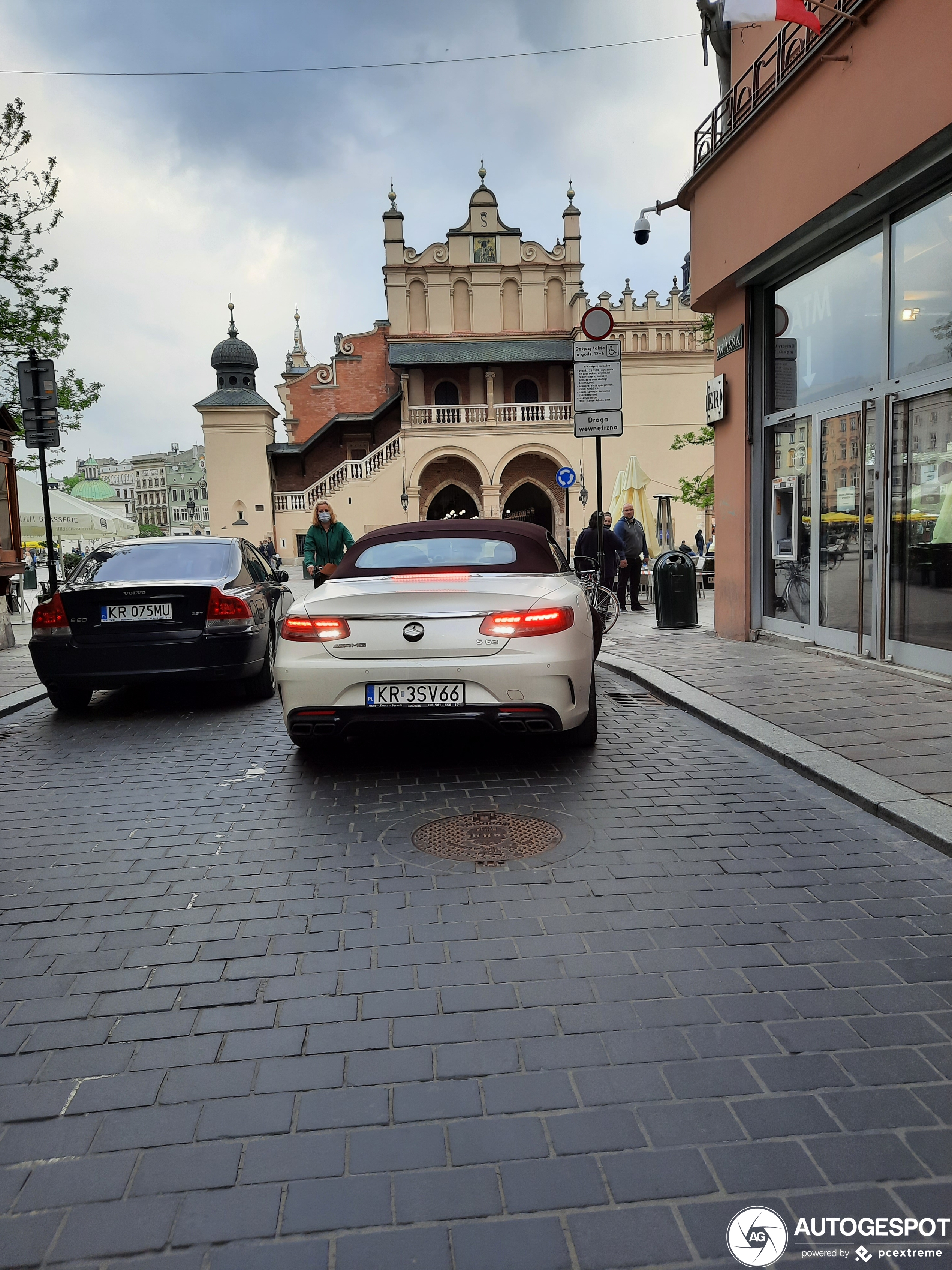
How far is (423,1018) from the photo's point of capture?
266 cm

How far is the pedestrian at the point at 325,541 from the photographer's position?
1169cm

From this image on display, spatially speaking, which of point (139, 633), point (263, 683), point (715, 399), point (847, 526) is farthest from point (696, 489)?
point (139, 633)

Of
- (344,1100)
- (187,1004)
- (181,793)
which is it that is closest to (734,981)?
(344,1100)

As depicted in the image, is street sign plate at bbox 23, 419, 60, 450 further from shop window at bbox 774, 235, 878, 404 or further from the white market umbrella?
shop window at bbox 774, 235, 878, 404

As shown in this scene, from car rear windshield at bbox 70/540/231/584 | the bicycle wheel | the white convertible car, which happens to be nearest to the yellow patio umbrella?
the bicycle wheel

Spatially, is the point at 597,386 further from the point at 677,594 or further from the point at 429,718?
the point at 429,718

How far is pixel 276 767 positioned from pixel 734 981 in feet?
11.6

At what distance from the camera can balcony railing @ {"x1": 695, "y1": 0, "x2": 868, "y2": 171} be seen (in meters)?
7.95

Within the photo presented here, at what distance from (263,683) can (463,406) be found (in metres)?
35.2

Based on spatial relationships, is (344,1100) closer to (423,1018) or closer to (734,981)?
(423,1018)

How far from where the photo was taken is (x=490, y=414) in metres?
41.5

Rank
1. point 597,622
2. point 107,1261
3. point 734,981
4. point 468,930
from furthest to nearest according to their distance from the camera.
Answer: point 597,622 → point 468,930 → point 734,981 → point 107,1261

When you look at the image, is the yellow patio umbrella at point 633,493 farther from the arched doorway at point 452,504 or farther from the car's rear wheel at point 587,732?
the arched doorway at point 452,504

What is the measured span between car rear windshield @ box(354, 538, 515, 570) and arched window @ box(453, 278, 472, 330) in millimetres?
42015
